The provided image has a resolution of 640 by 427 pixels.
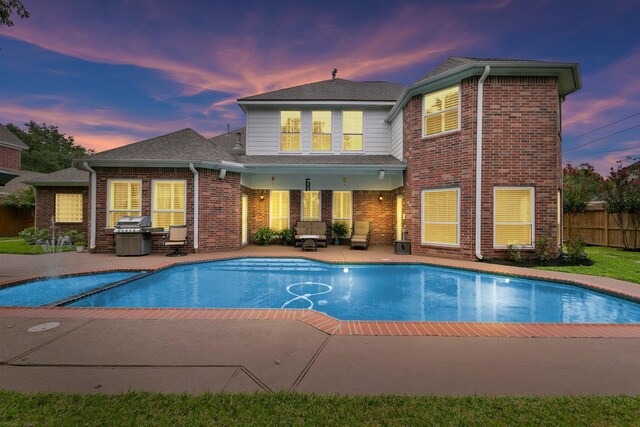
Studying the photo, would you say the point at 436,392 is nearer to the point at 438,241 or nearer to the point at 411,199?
the point at 438,241

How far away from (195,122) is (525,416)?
30362mm

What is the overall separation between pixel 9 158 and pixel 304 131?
1154 inches

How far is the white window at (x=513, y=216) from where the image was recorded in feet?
31.3

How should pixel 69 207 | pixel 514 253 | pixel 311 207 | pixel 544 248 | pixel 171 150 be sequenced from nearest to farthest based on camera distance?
pixel 544 248
pixel 514 253
pixel 171 150
pixel 311 207
pixel 69 207

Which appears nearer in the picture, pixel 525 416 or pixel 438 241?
pixel 525 416

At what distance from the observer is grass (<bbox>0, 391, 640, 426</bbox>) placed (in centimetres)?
204

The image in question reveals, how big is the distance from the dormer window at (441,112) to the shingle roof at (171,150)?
8115mm

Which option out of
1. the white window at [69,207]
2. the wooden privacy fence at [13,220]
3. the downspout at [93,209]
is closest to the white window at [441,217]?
the downspout at [93,209]

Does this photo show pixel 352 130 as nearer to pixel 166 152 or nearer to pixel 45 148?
pixel 166 152

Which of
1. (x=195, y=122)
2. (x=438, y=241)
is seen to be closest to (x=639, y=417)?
(x=438, y=241)

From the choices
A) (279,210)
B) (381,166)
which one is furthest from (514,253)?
(279,210)

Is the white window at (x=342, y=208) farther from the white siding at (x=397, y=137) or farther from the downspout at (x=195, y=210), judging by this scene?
the downspout at (x=195, y=210)

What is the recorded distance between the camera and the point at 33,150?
3822 cm

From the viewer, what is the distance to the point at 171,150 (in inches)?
464
